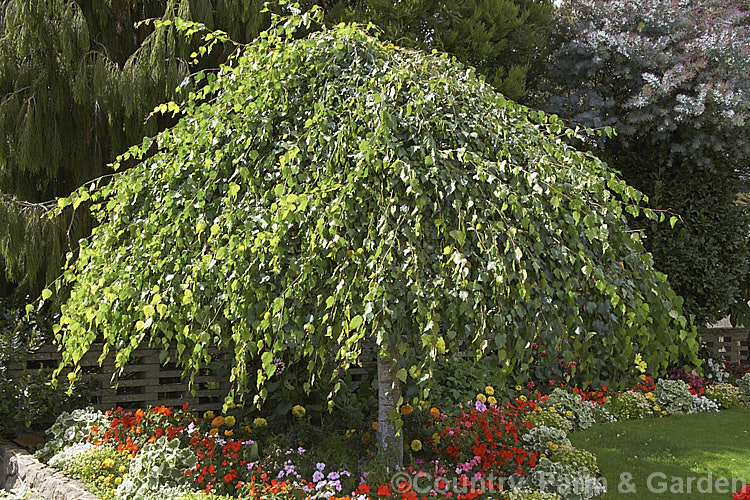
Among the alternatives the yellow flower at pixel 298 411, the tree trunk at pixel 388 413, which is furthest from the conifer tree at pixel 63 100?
the tree trunk at pixel 388 413

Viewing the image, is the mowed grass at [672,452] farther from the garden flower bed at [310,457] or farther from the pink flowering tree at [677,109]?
the pink flowering tree at [677,109]

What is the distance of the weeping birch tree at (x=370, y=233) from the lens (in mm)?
2691

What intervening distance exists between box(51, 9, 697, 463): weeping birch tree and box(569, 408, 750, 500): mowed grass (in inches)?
58.4

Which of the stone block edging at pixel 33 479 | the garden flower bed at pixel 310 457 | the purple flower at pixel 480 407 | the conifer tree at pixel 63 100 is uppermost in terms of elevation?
the conifer tree at pixel 63 100

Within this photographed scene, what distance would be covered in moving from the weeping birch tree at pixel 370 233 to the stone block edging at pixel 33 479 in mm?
689

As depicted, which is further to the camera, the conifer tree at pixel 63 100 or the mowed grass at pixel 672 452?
the conifer tree at pixel 63 100

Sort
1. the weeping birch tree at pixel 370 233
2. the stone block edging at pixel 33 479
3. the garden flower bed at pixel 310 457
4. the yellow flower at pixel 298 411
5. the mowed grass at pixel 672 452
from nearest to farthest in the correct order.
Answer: the weeping birch tree at pixel 370 233 < the garden flower bed at pixel 310 457 < the stone block edging at pixel 33 479 < the mowed grass at pixel 672 452 < the yellow flower at pixel 298 411

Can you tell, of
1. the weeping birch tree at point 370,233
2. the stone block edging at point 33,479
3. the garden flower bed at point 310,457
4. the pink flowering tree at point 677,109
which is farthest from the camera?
the pink flowering tree at point 677,109

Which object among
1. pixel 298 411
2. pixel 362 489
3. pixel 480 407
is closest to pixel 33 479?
pixel 298 411

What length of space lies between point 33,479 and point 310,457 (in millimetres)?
1583

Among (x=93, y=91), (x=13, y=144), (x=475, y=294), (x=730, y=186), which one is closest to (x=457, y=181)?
(x=475, y=294)

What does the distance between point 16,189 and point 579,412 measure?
4842 mm

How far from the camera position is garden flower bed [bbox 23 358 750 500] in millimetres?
3318

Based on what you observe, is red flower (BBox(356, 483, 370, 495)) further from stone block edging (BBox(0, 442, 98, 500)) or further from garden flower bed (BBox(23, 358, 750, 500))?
stone block edging (BBox(0, 442, 98, 500))
